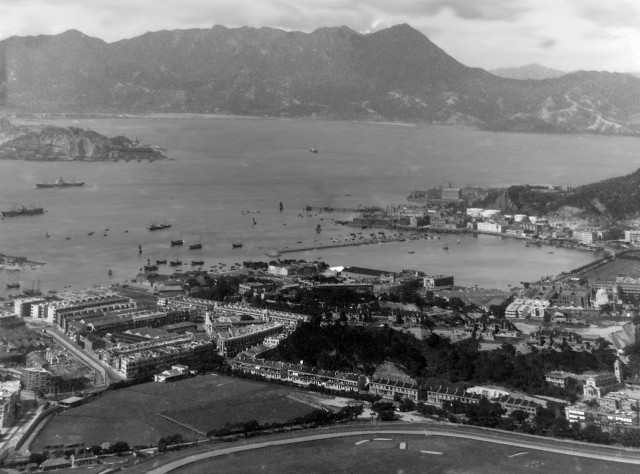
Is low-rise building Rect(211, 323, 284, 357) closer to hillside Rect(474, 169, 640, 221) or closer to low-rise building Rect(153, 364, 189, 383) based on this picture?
low-rise building Rect(153, 364, 189, 383)

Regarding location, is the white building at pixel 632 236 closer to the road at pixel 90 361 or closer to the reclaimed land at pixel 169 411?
the reclaimed land at pixel 169 411

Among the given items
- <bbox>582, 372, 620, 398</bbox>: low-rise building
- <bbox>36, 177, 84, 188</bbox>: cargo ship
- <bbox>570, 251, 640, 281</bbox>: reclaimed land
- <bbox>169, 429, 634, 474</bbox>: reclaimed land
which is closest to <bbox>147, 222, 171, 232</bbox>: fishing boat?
<bbox>36, 177, 84, 188</bbox>: cargo ship

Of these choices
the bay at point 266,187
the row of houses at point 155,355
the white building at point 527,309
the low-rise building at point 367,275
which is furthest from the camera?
the bay at point 266,187

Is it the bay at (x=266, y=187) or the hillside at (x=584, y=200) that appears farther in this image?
the hillside at (x=584, y=200)

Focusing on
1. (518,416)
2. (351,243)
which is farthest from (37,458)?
(351,243)

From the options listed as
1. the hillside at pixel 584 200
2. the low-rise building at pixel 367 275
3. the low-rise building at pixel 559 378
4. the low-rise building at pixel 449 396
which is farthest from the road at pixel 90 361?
the hillside at pixel 584 200

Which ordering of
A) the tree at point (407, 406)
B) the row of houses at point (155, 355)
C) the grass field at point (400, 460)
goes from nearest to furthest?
the grass field at point (400, 460), the tree at point (407, 406), the row of houses at point (155, 355)
